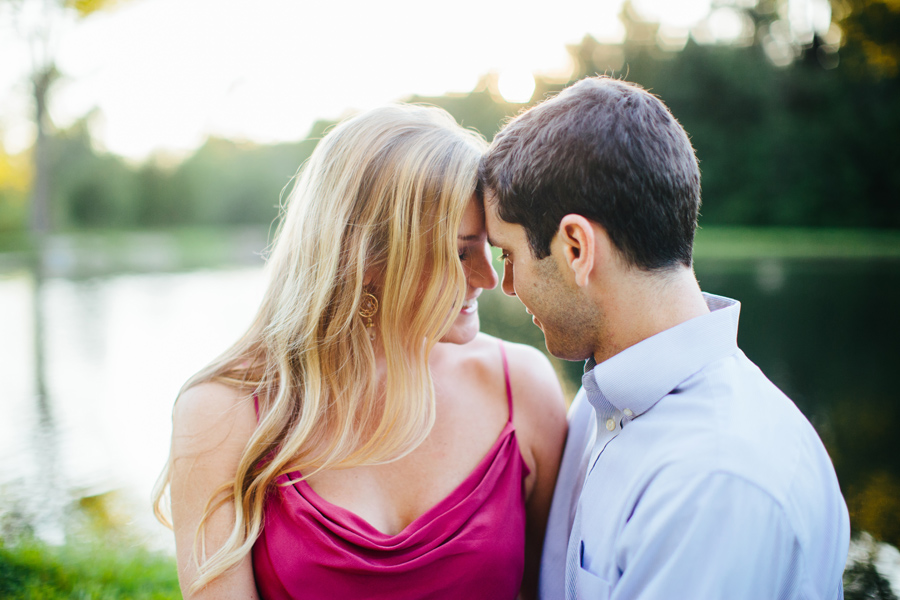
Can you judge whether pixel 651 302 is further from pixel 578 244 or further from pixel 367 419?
pixel 367 419

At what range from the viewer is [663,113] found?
1.40 metres

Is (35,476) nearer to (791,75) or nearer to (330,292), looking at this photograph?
(330,292)

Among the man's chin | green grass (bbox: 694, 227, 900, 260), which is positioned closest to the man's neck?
the man's chin

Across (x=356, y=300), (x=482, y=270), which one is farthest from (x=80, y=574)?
(x=482, y=270)

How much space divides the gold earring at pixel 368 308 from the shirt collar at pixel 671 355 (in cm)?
82

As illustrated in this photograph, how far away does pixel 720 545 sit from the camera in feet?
Result: 3.58

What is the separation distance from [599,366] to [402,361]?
Result: 0.69m

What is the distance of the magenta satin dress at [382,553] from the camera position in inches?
64.1

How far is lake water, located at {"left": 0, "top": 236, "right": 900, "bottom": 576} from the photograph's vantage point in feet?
14.0

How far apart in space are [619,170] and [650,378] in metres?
0.48

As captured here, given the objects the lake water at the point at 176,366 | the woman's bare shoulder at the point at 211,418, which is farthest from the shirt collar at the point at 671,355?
the lake water at the point at 176,366

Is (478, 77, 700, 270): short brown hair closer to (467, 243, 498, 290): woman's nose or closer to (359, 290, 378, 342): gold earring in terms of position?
(467, 243, 498, 290): woman's nose

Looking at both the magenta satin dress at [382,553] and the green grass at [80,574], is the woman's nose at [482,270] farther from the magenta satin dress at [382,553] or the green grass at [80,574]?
the green grass at [80,574]

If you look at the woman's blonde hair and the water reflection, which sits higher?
the woman's blonde hair
